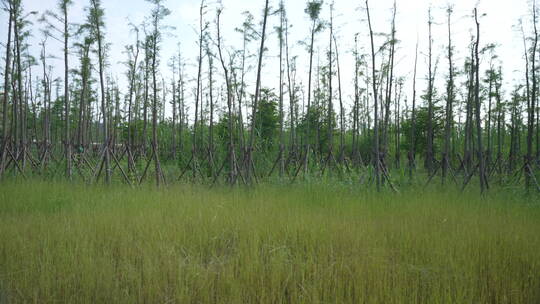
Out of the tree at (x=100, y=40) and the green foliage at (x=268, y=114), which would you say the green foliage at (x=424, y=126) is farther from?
the tree at (x=100, y=40)

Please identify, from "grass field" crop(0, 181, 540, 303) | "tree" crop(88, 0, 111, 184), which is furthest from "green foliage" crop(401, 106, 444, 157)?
"tree" crop(88, 0, 111, 184)

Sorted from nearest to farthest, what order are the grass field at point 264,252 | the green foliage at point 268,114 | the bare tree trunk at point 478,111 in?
1. the grass field at point 264,252
2. the bare tree trunk at point 478,111
3. the green foliage at point 268,114

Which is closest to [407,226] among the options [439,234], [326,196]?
[439,234]

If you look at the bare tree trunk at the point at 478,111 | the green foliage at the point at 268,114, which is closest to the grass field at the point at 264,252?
the bare tree trunk at the point at 478,111

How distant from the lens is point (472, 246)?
10.2 feet

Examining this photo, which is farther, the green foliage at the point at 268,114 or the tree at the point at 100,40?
the green foliage at the point at 268,114

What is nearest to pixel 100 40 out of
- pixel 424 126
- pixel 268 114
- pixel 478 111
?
pixel 268 114

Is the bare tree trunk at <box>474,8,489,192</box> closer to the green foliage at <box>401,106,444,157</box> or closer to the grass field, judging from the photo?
the grass field

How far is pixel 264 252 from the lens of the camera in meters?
3.06

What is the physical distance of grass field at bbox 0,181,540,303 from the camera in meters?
2.30

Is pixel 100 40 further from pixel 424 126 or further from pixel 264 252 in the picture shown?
pixel 424 126

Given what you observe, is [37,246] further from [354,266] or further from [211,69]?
[211,69]

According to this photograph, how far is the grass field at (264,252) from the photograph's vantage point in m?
2.30

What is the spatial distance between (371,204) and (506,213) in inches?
89.0
